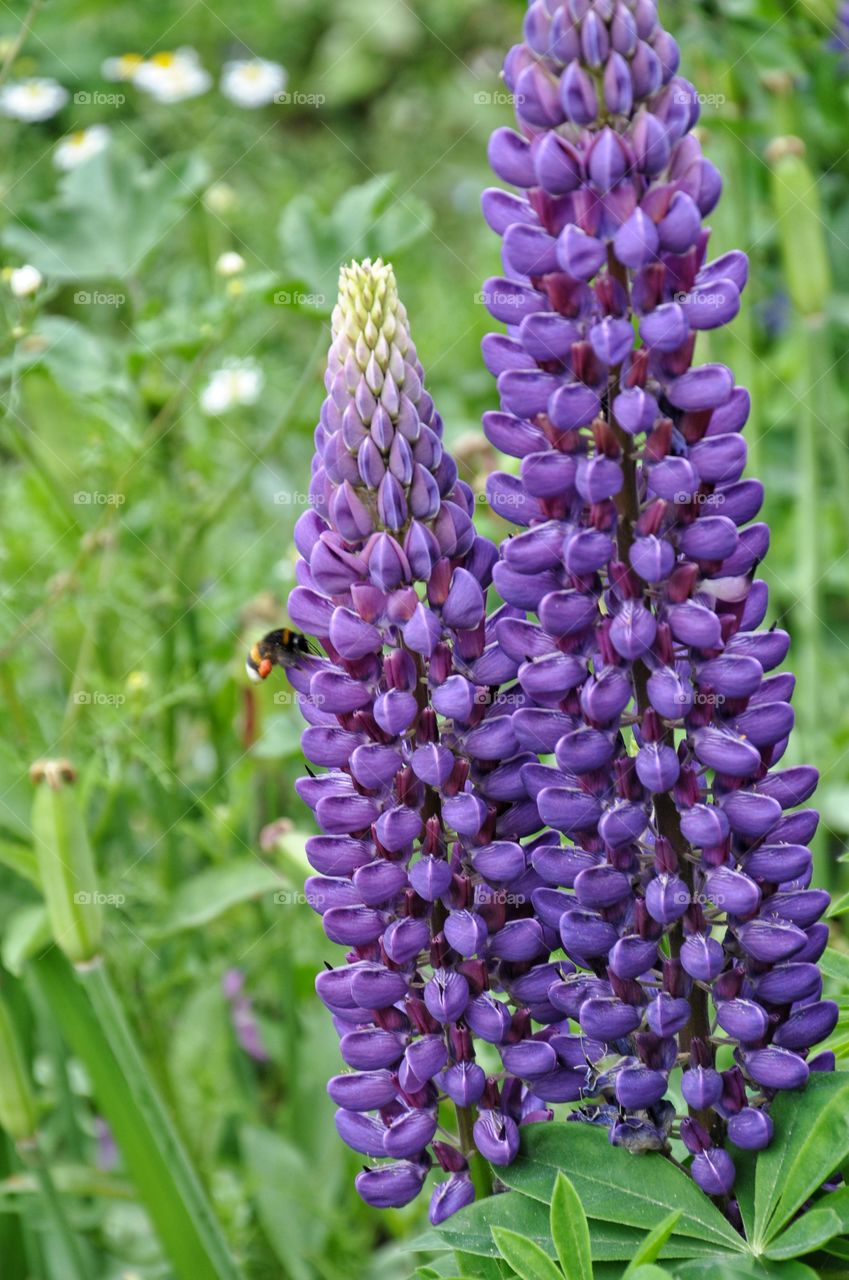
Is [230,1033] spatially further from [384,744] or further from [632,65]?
[632,65]

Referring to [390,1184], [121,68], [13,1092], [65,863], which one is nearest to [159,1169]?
[13,1092]

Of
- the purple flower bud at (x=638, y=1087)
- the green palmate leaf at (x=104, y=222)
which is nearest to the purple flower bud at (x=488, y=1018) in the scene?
the purple flower bud at (x=638, y=1087)

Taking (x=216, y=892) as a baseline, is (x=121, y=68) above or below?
above

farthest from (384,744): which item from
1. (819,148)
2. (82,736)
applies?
(819,148)

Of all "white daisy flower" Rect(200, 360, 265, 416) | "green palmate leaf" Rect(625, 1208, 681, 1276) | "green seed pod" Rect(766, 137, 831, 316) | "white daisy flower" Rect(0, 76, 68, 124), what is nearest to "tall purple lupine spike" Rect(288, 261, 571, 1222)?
"green palmate leaf" Rect(625, 1208, 681, 1276)

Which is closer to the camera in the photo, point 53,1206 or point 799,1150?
point 799,1150

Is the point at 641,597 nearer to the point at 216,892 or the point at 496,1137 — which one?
the point at 496,1137

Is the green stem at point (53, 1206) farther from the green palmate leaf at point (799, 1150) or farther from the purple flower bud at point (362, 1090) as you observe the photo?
the green palmate leaf at point (799, 1150)
